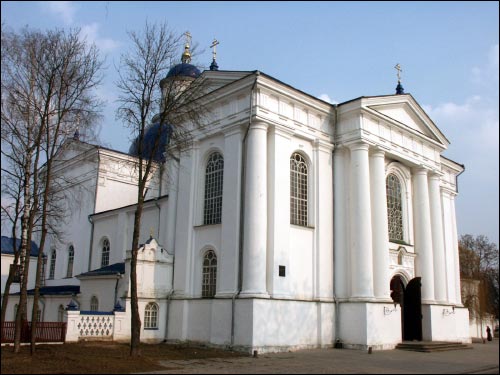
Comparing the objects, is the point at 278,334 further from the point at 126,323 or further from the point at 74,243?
the point at 74,243

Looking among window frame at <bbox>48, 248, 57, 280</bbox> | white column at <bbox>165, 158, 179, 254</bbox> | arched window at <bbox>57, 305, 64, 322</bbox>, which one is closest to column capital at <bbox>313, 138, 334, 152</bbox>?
white column at <bbox>165, 158, 179, 254</bbox>

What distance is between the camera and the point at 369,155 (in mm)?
23656

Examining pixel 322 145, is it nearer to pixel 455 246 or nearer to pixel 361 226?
pixel 361 226

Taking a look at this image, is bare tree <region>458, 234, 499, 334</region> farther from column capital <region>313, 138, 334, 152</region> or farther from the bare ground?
the bare ground

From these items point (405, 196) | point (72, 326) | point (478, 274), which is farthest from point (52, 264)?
point (478, 274)

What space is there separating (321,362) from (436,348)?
26.5ft

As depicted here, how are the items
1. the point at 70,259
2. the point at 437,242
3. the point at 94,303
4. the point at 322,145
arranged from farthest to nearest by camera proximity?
the point at 70,259, the point at 437,242, the point at 94,303, the point at 322,145

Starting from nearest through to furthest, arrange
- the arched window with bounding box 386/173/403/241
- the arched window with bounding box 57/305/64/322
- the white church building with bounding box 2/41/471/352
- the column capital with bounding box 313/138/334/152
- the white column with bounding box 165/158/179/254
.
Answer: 1. the white church building with bounding box 2/41/471/352
2. the column capital with bounding box 313/138/334/152
3. the white column with bounding box 165/158/179/254
4. the arched window with bounding box 386/173/403/241
5. the arched window with bounding box 57/305/64/322

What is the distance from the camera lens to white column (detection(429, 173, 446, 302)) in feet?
84.2

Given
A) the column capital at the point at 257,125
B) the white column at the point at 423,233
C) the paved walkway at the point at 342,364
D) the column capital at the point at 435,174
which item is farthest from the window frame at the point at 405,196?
the column capital at the point at 257,125

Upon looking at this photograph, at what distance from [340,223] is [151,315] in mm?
9127

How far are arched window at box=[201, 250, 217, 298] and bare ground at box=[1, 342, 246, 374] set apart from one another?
8.69 ft

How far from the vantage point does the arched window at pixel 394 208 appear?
992 inches

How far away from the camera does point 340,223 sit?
893 inches
